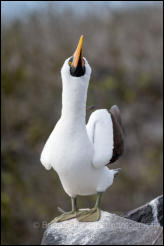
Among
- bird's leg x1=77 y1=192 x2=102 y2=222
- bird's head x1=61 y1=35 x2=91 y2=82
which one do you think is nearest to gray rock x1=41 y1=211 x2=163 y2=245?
bird's leg x1=77 y1=192 x2=102 y2=222

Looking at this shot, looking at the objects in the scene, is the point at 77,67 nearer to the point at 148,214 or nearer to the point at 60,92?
the point at 148,214

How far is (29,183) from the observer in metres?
9.48

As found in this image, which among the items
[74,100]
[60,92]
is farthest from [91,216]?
[60,92]

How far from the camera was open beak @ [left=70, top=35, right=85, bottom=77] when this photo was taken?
11.5 feet

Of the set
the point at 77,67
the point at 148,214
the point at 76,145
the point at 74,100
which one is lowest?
the point at 148,214

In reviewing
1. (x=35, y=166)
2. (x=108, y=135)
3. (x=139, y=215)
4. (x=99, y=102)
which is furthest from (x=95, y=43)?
(x=108, y=135)

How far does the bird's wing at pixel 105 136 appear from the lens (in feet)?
12.0

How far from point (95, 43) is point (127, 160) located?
268 centimetres

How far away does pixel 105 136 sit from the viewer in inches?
148

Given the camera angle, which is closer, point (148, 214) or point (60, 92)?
point (148, 214)

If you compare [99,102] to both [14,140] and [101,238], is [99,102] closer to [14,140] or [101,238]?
[14,140]

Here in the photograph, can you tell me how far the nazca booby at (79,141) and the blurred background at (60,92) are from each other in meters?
5.30

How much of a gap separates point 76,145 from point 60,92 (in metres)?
6.76

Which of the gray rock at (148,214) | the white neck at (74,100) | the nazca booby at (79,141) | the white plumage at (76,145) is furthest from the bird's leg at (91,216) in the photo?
the gray rock at (148,214)
